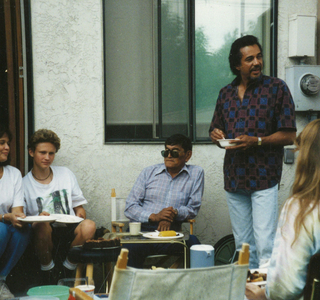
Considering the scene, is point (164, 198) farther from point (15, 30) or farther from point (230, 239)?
point (15, 30)

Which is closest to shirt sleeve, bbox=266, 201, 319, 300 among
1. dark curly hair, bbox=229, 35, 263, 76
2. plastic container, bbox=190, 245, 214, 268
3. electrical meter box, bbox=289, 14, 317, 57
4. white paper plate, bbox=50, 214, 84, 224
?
plastic container, bbox=190, 245, 214, 268

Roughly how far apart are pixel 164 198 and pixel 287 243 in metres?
2.82

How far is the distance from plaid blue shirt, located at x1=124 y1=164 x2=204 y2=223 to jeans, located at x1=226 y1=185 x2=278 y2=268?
626 millimetres

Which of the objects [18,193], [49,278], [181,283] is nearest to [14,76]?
[18,193]

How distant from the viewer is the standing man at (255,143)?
3.78m

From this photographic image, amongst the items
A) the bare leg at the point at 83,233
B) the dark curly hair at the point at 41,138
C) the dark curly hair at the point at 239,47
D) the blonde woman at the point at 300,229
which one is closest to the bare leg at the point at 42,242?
the bare leg at the point at 83,233

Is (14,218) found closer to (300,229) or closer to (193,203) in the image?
(193,203)

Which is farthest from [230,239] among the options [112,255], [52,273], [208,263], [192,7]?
[192,7]

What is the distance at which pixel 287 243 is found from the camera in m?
1.89

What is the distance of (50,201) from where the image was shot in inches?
175

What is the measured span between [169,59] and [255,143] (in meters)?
2.00

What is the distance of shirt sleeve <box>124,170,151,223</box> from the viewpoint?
4504mm

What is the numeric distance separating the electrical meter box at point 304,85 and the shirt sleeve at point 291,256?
11.9 feet

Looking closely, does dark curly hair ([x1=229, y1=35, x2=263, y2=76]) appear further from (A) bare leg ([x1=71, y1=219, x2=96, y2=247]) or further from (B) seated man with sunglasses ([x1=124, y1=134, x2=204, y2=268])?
(A) bare leg ([x1=71, y1=219, x2=96, y2=247])
